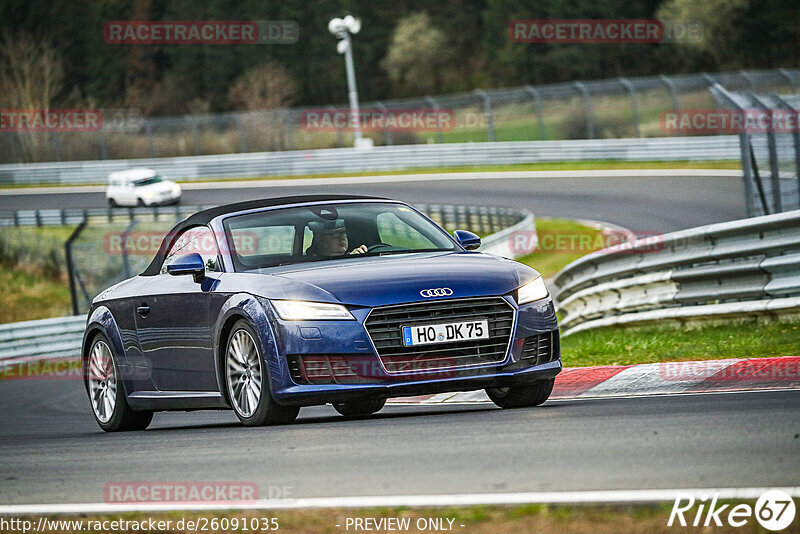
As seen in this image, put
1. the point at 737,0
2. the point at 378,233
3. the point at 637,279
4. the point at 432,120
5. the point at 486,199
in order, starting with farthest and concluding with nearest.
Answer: the point at 737,0, the point at 432,120, the point at 486,199, the point at 637,279, the point at 378,233

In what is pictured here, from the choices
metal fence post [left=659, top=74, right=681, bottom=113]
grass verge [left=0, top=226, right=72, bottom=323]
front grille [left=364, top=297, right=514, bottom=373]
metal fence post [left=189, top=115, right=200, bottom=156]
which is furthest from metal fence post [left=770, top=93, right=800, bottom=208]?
metal fence post [left=189, top=115, right=200, bottom=156]

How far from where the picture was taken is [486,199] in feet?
128

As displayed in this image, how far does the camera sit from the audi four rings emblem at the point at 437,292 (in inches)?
298

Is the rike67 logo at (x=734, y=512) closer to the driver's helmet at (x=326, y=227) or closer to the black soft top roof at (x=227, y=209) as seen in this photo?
the driver's helmet at (x=326, y=227)

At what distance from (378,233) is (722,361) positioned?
2.69 m

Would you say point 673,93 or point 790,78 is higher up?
point 790,78

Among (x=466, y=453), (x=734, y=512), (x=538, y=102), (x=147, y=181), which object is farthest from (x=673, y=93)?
(x=734, y=512)

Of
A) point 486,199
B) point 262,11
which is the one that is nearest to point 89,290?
point 486,199

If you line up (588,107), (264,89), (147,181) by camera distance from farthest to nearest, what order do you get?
(264,89), (147,181), (588,107)

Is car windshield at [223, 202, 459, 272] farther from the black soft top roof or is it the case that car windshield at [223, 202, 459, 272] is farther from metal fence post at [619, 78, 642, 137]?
metal fence post at [619, 78, 642, 137]

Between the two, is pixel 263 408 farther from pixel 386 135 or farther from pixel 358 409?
pixel 386 135

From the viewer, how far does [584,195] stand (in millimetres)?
36906

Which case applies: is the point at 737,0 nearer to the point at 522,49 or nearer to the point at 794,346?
the point at 522,49

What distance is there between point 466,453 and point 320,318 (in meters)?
1.82
